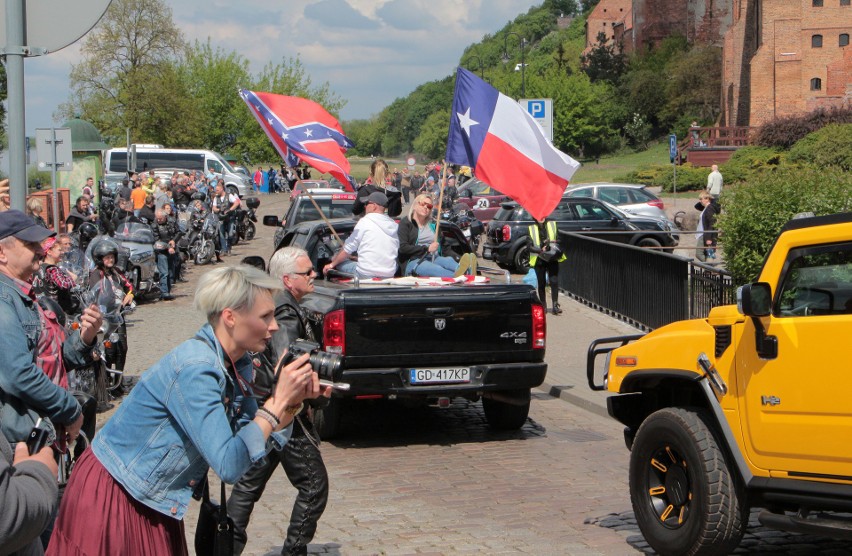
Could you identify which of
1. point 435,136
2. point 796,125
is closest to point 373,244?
point 796,125

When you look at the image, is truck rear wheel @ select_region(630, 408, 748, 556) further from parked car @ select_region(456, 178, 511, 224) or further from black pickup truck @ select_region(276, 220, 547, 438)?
parked car @ select_region(456, 178, 511, 224)

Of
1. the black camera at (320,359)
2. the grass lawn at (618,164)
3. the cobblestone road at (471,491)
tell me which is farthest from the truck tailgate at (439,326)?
the grass lawn at (618,164)

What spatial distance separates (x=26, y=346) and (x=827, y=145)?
53626 mm

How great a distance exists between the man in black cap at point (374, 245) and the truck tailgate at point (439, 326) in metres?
1.25

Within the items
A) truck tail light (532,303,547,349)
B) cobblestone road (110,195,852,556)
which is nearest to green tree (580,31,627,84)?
cobblestone road (110,195,852,556)

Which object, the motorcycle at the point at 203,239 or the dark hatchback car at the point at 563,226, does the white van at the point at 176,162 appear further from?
the dark hatchback car at the point at 563,226

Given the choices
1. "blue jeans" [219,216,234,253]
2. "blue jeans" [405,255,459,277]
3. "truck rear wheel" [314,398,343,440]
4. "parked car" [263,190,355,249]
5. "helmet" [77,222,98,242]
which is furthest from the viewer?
"blue jeans" [219,216,234,253]

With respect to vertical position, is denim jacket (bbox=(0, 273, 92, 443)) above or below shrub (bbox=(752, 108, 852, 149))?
below

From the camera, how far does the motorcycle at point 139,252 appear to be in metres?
19.8

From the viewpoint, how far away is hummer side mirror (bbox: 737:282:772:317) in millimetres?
5605

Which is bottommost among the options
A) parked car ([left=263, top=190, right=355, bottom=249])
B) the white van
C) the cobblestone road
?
the cobblestone road

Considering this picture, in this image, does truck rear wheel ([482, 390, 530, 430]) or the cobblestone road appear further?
truck rear wheel ([482, 390, 530, 430])

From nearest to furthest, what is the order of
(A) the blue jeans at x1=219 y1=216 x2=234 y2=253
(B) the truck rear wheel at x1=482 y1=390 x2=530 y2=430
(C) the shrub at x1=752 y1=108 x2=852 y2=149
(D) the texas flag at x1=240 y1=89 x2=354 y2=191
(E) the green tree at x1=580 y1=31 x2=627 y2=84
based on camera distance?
1. (B) the truck rear wheel at x1=482 y1=390 x2=530 y2=430
2. (D) the texas flag at x1=240 y1=89 x2=354 y2=191
3. (A) the blue jeans at x1=219 y1=216 x2=234 y2=253
4. (C) the shrub at x1=752 y1=108 x2=852 y2=149
5. (E) the green tree at x1=580 y1=31 x2=627 y2=84

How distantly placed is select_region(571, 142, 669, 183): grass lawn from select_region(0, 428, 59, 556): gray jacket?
69738 millimetres
